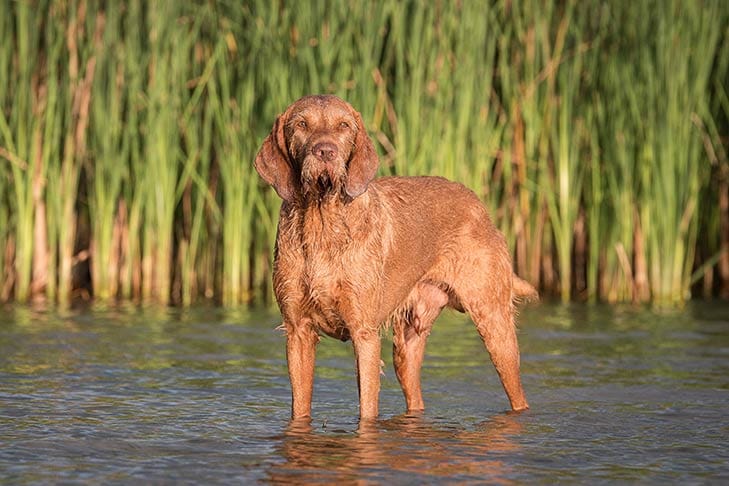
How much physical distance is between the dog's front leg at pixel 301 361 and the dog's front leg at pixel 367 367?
23 centimetres

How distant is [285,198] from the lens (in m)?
6.50

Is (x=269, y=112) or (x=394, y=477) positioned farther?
(x=269, y=112)

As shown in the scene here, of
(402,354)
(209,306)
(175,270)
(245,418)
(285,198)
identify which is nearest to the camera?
(285,198)

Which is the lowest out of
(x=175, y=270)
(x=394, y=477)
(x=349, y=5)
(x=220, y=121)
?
(x=394, y=477)

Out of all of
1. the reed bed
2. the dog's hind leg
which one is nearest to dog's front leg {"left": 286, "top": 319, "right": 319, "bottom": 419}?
the dog's hind leg

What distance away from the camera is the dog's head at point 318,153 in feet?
20.5

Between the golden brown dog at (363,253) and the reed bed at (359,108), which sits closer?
the golden brown dog at (363,253)

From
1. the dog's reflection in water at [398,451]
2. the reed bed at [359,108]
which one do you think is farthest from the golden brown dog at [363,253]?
the reed bed at [359,108]

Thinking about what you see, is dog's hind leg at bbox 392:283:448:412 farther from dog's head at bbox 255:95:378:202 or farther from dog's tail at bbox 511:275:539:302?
dog's head at bbox 255:95:378:202

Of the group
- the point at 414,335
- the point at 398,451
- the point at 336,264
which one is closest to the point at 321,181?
the point at 336,264

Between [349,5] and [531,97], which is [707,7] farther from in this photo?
[349,5]

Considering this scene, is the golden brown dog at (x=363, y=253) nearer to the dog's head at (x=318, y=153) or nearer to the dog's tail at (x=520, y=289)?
the dog's head at (x=318, y=153)

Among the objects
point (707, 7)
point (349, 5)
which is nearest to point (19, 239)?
point (349, 5)

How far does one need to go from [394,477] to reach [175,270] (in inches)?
302
